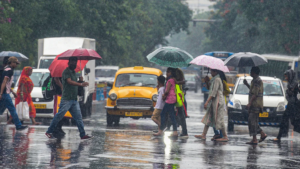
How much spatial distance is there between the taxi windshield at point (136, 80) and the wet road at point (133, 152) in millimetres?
3247

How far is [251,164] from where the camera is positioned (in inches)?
367

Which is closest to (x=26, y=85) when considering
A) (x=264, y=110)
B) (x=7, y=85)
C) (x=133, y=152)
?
(x=7, y=85)

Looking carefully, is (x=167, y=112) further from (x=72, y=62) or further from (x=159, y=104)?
(x=72, y=62)

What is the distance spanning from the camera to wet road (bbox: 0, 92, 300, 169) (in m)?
8.97

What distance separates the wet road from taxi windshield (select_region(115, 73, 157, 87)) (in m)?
3.25

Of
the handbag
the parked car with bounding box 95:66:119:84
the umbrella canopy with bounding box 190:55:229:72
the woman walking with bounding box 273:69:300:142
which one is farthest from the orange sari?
the parked car with bounding box 95:66:119:84

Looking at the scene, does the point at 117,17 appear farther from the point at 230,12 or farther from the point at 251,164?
the point at 251,164

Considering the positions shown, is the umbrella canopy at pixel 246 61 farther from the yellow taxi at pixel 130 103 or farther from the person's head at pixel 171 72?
the yellow taxi at pixel 130 103

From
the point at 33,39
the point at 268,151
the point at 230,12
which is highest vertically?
the point at 230,12

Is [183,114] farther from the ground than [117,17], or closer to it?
closer to it

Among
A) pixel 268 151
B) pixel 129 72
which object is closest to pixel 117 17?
pixel 129 72

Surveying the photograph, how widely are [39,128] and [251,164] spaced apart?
699 centimetres

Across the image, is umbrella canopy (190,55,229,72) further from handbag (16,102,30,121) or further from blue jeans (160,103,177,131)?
handbag (16,102,30,121)

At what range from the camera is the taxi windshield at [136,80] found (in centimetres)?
1745
